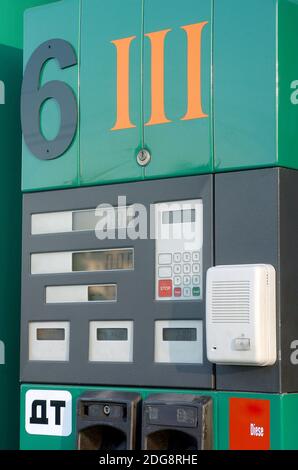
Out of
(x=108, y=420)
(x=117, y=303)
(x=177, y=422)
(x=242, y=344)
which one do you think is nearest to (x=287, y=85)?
(x=242, y=344)

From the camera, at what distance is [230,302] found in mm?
3928

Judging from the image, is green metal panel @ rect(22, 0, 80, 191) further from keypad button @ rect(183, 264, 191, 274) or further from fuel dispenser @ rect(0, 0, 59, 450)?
keypad button @ rect(183, 264, 191, 274)

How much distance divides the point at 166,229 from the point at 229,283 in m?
0.47

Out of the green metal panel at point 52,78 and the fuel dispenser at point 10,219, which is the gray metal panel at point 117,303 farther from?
the fuel dispenser at point 10,219

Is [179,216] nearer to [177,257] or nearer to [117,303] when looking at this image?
[177,257]

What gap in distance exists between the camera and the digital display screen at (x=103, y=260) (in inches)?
174

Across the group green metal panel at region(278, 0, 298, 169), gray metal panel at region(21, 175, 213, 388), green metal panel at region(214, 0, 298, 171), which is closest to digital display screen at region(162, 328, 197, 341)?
gray metal panel at region(21, 175, 213, 388)

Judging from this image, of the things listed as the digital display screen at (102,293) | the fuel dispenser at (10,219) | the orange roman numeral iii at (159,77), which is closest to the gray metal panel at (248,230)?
the orange roman numeral iii at (159,77)

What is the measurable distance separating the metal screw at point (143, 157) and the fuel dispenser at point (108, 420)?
98 centimetres

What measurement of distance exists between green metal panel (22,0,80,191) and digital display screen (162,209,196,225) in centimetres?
54

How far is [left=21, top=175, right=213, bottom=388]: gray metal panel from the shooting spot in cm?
416

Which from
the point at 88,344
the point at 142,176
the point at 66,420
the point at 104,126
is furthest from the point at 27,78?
the point at 66,420

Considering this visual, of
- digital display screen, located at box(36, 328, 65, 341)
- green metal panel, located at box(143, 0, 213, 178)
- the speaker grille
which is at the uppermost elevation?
green metal panel, located at box(143, 0, 213, 178)
